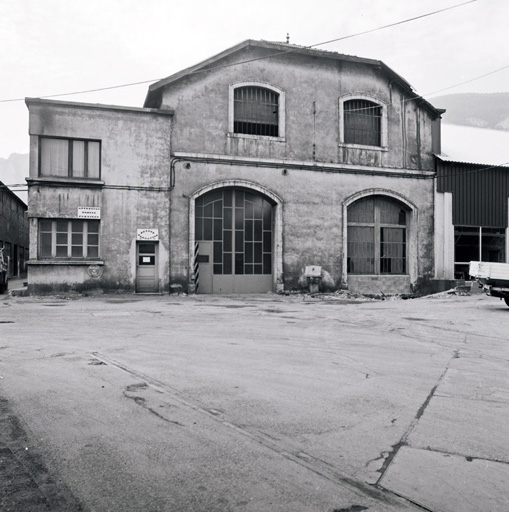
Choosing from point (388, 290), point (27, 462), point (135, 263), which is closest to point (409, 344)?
point (27, 462)

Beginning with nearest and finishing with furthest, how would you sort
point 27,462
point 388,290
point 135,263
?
1. point 27,462
2. point 135,263
3. point 388,290

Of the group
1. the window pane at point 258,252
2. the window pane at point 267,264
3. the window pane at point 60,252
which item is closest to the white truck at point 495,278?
the window pane at point 267,264

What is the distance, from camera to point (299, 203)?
881 inches

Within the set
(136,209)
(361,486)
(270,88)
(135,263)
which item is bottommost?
(361,486)

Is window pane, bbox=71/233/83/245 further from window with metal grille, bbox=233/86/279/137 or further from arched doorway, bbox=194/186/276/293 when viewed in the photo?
window with metal grille, bbox=233/86/279/137

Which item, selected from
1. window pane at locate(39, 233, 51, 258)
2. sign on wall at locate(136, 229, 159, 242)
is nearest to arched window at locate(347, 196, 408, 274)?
sign on wall at locate(136, 229, 159, 242)

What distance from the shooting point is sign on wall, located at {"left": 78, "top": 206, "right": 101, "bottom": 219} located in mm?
19750

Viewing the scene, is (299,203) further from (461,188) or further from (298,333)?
(298,333)

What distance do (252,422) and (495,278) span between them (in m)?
13.3

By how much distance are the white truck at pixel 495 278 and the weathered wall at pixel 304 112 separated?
887 centimetres

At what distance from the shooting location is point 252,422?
15.0ft

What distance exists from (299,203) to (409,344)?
44.6 feet

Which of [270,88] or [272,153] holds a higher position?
[270,88]

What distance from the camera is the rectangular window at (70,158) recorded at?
19689 mm
